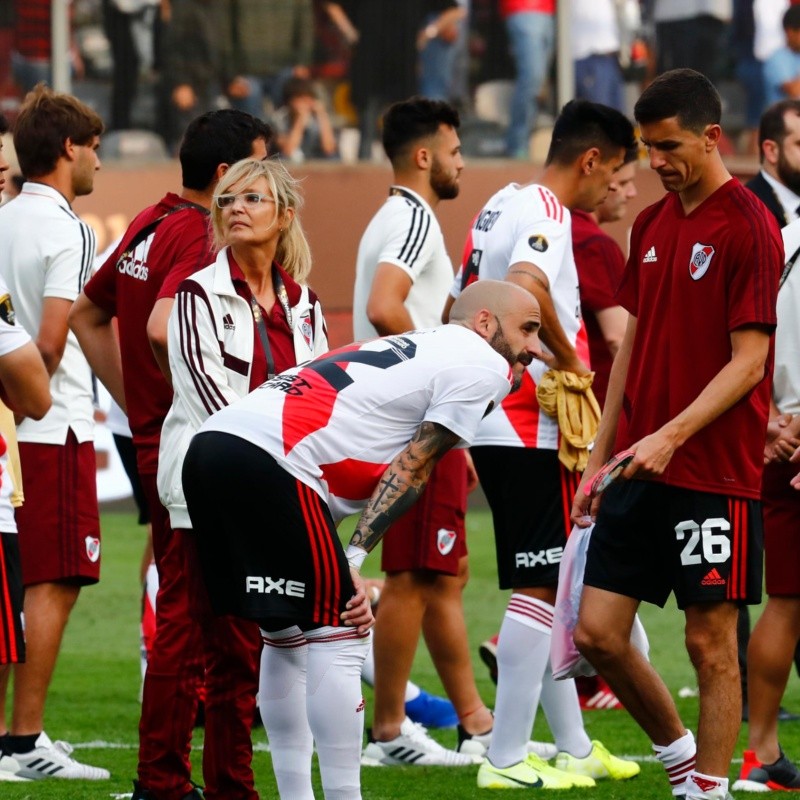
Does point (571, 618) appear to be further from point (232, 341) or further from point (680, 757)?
point (232, 341)

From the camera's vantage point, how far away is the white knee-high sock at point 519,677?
5824 millimetres

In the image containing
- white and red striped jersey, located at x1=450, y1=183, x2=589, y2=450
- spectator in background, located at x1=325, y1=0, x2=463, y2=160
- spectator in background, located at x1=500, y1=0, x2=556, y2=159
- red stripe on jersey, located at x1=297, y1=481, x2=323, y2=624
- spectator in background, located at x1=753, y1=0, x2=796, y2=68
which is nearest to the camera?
red stripe on jersey, located at x1=297, y1=481, x2=323, y2=624

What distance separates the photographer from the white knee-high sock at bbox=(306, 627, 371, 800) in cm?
442

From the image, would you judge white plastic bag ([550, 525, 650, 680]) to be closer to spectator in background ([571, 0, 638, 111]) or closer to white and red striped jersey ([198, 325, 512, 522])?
white and red striped jersey ([198, 325, 512, 522])

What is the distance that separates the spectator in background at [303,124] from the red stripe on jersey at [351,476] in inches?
480

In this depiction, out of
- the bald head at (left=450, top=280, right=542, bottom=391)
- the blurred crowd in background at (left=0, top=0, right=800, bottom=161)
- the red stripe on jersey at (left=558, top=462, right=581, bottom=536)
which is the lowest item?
the red stripe on jersey at (left=558, top=462, right=581, bottom=536)

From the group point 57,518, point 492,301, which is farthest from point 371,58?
point 492,301

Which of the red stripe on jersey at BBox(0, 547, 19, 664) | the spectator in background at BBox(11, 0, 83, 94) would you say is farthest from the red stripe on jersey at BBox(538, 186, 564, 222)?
the spectator in background at BBox(11, 0, 83, 94)

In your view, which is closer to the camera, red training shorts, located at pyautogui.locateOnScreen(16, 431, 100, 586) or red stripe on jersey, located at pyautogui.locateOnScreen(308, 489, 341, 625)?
red stripe on jersey, located at pyautogui.locateOnScreen(308, 489, 341, 625)

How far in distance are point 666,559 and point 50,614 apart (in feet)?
7.95

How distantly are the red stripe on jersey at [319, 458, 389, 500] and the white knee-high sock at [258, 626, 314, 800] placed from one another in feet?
1.35

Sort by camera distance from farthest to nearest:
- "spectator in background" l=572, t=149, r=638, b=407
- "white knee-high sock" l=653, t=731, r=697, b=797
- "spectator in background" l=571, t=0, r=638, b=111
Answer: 1. "spectator in background" l=571, t=0, r=638, b=111
2. "spectator in background" l=572, t=149, r=638, b=407
3. "white knee-high sock" l=653, t=731, r=697, b=797

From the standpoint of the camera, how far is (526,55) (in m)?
17.2

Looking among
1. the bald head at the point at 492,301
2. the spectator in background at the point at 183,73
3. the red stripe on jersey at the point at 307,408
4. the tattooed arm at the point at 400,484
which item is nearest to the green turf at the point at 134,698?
the tattooed arm at the point at 400,484
